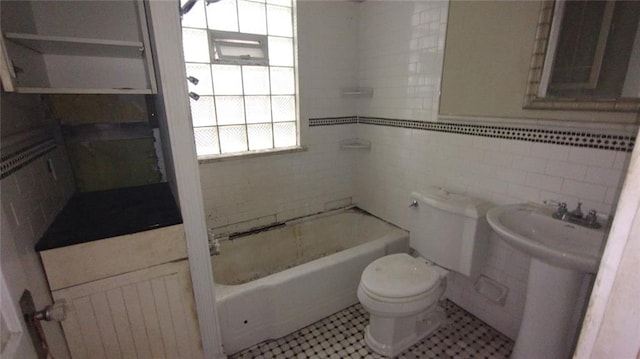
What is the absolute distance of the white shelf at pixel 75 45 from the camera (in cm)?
99

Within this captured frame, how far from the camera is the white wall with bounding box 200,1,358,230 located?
2.13m

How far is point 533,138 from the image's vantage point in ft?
4.70

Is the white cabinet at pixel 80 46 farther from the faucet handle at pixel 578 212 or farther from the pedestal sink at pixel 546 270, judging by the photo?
the faucet handle at pixel 578 212

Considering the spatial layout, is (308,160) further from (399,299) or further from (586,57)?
(586,57)

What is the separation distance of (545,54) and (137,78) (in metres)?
1.97

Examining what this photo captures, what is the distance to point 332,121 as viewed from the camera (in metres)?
2.44

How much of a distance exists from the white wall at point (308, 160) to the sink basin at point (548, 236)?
4.60 ft

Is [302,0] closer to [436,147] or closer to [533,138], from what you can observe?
[436,147]

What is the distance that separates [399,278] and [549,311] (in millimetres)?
647

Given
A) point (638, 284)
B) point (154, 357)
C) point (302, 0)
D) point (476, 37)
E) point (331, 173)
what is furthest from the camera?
point (331, 173)

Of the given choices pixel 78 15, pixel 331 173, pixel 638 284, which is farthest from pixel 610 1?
pixel 78 15

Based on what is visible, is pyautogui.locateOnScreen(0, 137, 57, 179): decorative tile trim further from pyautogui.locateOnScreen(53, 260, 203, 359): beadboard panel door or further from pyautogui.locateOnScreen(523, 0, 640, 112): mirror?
pyautogui.locateOnScreen(523, 0, 640, 112): mirror

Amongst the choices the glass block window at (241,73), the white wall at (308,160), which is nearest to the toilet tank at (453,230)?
the white wall at (308,160)

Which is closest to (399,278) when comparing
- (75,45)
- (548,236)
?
(548,236)
